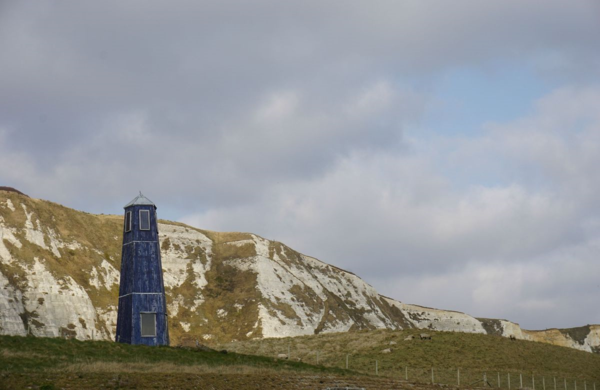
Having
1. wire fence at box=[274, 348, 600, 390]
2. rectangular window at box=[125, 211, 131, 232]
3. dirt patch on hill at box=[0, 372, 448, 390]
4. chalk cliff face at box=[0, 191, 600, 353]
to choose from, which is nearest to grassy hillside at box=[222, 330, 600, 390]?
wire fence at box=[274, 348, 600, 390]

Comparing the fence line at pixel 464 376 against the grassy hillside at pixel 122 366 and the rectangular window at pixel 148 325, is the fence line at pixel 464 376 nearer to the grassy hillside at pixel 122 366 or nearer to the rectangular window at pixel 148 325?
the grassy hillside at pixel 122 366

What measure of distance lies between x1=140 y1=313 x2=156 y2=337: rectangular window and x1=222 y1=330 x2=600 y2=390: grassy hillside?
57.8ft

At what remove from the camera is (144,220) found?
180ft

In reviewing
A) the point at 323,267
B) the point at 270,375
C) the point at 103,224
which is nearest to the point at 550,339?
the point at 323,267

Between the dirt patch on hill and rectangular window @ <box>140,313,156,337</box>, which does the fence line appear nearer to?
the dirt patch on hill

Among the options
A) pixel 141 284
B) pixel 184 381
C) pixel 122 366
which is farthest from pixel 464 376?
pixel 122 366

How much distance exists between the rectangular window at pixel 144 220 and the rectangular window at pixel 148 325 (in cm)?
640

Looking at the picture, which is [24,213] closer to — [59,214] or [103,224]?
[59,214]

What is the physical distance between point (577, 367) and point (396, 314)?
8545 centimetres

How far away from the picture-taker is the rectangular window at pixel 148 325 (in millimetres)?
52062

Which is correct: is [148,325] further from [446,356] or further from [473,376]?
[446,356]

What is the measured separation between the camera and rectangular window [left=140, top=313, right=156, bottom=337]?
52062 millimetres

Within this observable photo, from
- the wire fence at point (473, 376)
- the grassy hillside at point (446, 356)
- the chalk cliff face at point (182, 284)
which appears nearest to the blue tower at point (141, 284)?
the wire fence at point (473, 376)

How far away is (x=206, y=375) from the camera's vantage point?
39.1 m
